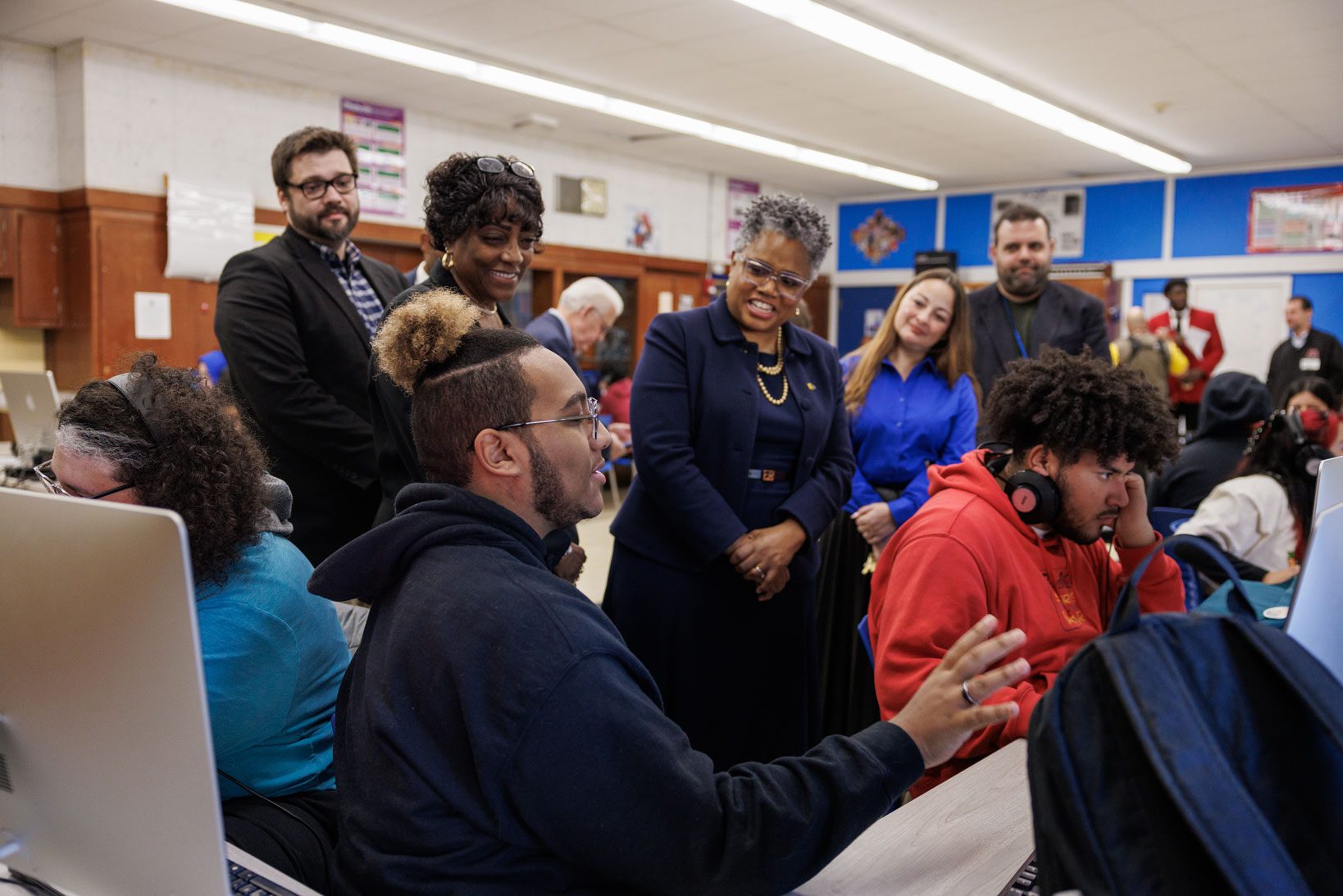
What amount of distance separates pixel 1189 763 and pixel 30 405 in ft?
16.6

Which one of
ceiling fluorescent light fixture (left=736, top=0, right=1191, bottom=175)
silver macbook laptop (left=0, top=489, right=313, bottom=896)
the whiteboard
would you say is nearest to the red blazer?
the whiteboard

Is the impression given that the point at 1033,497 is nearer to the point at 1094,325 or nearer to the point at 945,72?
the point at 1094,325

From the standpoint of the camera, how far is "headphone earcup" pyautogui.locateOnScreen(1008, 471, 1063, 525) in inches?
70.2

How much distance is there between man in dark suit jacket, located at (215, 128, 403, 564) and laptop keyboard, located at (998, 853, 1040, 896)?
1.82 meters

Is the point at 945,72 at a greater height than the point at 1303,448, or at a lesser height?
greater

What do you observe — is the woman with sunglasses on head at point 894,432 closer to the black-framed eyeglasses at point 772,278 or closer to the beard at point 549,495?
the black-framed eyeglasses at point 772,278

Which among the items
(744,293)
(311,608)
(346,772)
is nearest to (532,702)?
(346,772)

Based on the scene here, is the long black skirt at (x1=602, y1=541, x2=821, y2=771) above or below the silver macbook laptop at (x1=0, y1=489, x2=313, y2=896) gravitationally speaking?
below

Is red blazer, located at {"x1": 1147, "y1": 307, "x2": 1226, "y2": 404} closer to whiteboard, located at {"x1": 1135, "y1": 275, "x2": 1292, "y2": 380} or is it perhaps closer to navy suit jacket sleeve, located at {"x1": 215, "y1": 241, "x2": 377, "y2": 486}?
whiteboard, located at {"x1": 1135, "y1": 275, "x2": 1292, "y2": 380}

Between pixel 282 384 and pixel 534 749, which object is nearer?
pixel 534 749

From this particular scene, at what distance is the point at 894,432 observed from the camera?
10.2 feet

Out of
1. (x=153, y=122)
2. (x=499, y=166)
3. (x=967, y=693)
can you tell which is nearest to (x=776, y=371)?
(x=499, y=166)

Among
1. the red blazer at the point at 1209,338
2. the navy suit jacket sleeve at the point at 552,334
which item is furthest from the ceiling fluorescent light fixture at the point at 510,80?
the red blazer at the point at 1209,338

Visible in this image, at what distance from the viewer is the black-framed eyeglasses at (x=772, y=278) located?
2490 mm
